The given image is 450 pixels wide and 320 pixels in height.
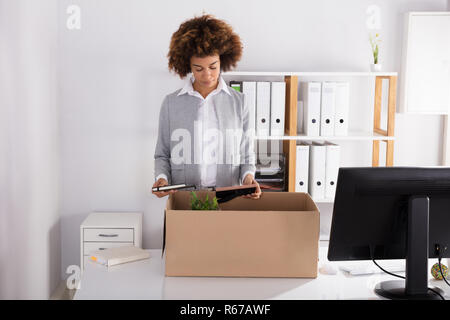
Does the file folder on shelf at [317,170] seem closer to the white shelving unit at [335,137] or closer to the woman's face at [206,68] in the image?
the white shelving unit at [335,137]

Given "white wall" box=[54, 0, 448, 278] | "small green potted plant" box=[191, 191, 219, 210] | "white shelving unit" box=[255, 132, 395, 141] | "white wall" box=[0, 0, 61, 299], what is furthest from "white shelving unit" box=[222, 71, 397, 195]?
"small green potted plant" box=[191, 191, 219, 210]

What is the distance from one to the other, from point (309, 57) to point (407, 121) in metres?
0.83

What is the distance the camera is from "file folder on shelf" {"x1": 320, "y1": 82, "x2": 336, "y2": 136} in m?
3.36

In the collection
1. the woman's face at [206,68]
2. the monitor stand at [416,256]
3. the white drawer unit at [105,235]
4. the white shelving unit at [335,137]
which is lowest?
the white drawer unit at [105,235]

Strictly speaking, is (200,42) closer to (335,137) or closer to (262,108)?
(262,108)

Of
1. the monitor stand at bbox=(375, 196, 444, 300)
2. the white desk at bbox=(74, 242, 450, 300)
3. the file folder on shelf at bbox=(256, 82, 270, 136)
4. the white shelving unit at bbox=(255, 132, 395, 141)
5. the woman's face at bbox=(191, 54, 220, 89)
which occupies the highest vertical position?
the woman's face at bbox=(191, 54, 220, 89)

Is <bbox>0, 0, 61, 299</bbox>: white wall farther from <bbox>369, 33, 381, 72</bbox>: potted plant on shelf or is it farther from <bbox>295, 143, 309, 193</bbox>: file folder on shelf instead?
<bbox>369, 33, 381, 72</bbox>: potted plant on shelf

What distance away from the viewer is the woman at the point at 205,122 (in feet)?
8.32

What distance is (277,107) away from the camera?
3385mm

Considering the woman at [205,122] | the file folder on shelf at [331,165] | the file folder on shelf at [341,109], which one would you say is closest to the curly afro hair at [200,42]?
the woman at [205,122]

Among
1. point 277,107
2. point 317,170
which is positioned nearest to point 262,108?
point 277,107

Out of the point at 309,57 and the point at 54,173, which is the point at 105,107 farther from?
the point at 309,57

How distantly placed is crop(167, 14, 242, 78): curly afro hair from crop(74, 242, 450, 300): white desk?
1107 millimetres

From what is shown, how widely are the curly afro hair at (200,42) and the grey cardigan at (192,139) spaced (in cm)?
19
